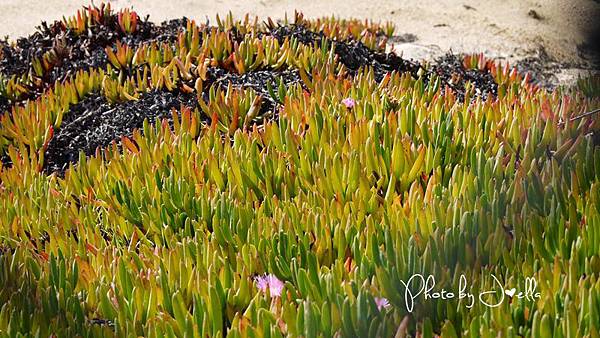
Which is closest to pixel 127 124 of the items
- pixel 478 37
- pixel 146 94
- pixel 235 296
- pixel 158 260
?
pixel 146 94

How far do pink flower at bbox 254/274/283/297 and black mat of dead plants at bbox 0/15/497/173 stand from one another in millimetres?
1403

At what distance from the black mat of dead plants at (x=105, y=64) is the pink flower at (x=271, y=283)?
1.40 meters

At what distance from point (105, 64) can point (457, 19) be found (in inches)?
130

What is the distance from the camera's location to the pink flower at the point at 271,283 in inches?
74.1

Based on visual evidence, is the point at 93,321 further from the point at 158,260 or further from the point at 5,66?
the point at 5,66

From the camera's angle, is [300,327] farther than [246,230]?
No

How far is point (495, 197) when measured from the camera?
206 cm

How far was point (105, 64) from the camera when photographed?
4113mm

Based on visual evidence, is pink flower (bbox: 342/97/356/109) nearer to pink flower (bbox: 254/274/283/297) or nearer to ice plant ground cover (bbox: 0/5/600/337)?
ice plant ground cover (bbox: 0/5/600/337)

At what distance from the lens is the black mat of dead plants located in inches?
135

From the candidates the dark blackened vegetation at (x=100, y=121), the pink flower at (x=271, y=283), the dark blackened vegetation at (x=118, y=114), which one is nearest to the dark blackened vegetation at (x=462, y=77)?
the dark blackened vegetation at (x=118, y=114)

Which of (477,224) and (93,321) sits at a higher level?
(477,224)

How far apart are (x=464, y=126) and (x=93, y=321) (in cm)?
140

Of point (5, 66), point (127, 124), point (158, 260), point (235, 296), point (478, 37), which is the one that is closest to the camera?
point (235, 296)
